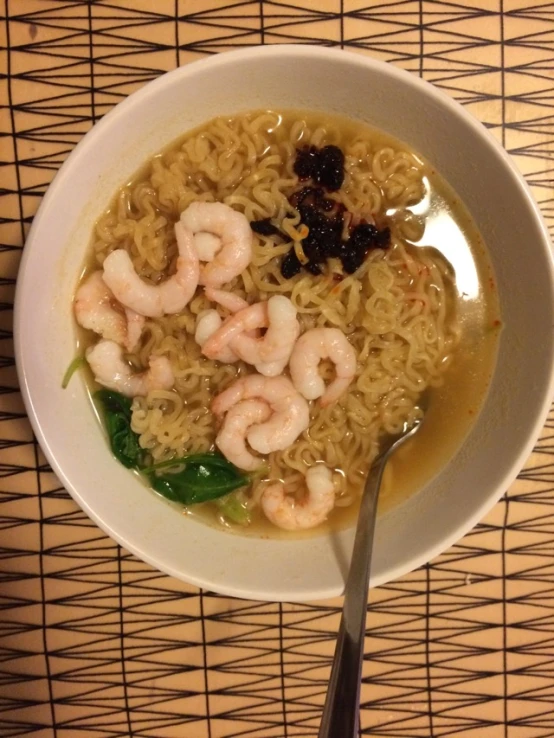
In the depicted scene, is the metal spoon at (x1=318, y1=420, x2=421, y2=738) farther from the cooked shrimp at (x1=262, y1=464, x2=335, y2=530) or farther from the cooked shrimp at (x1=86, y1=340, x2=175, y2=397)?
the cooked shrimp at (x1=86, y1=340, x2=175, y2=397)

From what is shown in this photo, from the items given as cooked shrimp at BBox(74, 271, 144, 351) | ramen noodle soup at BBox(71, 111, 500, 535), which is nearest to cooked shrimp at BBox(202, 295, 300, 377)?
ramen noodle soup at BBox(71, 111, 500, 535)

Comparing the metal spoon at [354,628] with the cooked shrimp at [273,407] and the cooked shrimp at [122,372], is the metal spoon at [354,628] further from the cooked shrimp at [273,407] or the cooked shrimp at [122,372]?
the cooked shrimp at [122,372]

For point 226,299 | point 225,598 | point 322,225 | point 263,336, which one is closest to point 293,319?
point 263,336

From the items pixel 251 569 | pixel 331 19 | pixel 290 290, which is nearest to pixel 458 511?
pixel 251 569

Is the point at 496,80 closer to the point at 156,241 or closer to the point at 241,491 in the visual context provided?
the point at 156,241

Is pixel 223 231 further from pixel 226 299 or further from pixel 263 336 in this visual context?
pixel 263 336

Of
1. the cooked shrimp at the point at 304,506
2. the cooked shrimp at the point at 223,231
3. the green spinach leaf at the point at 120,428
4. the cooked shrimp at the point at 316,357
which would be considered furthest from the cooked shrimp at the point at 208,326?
the cooked shrimp at the point at 304,506
